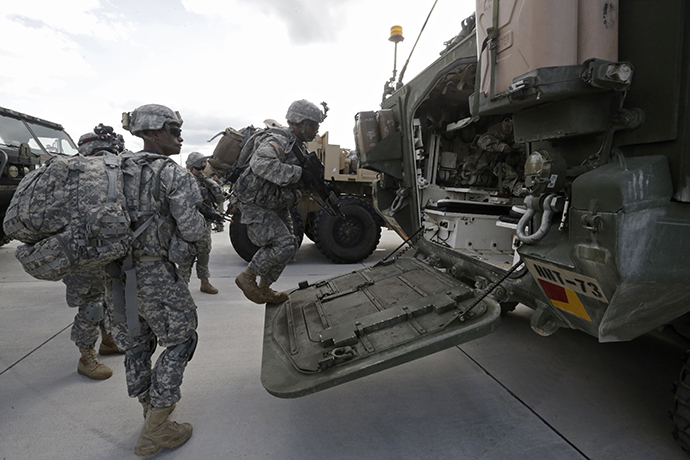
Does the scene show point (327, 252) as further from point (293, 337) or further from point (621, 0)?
point (621, 0)

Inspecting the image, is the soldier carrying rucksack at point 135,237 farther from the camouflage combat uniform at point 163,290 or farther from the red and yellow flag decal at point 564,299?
the red and yellow flag decal at point 564,299

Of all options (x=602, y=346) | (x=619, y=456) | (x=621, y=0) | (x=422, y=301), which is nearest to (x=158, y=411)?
(x=422, y=301)

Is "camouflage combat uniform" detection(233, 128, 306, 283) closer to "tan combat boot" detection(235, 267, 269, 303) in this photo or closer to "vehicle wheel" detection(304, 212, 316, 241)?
"tan combat boot" detection(235, 267, 269, 303)

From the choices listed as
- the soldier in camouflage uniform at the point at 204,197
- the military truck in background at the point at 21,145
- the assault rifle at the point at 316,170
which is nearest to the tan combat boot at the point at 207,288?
the soldier in camouflage uniform at the point at 204,197

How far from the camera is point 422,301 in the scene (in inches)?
91.4

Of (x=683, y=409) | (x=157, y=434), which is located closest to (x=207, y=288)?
(x=157, y=434)

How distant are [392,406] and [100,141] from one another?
2.35 meters

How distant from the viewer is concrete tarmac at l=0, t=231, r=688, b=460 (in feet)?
6.00

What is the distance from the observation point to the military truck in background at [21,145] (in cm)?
520

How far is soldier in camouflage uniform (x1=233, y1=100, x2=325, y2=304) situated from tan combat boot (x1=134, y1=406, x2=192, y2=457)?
1162 mm

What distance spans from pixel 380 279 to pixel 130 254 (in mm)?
1726

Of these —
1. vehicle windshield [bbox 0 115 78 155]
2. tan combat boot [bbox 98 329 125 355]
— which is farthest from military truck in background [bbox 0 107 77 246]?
tan combat boot [bbox 98 329 125 355]

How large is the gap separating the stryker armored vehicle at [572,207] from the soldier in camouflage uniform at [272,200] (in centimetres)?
50

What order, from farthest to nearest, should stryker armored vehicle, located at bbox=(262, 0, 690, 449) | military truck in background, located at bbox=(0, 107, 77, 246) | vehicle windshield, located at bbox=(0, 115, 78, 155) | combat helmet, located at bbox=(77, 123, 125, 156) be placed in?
vehicle windshield, located at bbox=(0, 115, 78, 155) → military truck in background, located at bbox=(0, 107, 77, 246) → combat helmet, located at bbox=(77, 123, 125, 156) → stryker armored vehicle, located at bbox=(262, 0, 690, 449)
